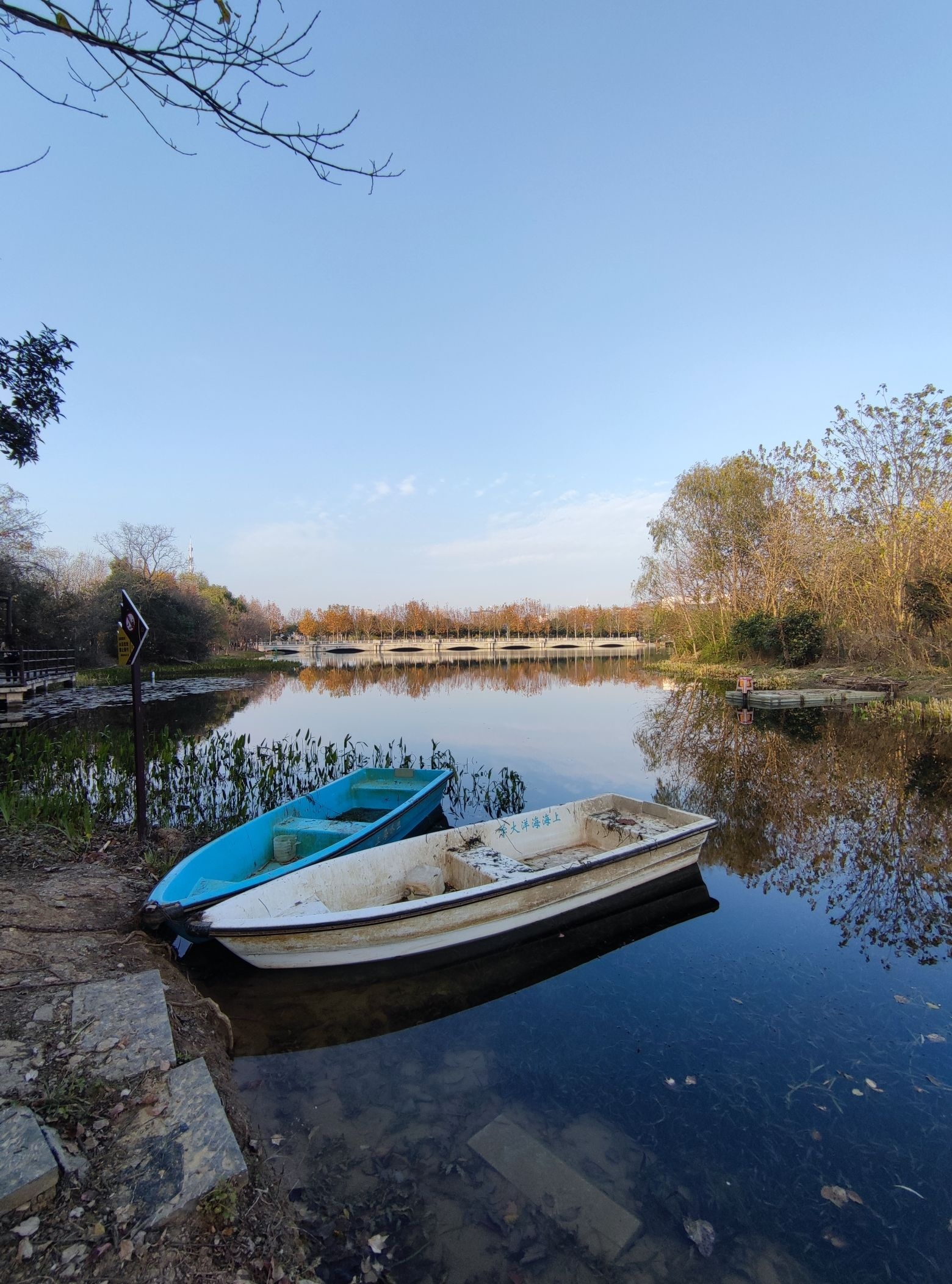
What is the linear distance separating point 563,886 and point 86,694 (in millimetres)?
22144

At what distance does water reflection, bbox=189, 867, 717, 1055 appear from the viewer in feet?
12.4

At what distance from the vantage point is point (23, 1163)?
2008 millimetres

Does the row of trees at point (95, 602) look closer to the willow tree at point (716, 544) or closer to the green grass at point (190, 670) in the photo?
the green grass at point (190, 670)

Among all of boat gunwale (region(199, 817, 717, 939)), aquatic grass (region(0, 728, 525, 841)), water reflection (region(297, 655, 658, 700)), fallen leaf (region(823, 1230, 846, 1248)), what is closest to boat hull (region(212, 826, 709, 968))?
boat gunwale (region(199, 817, 717, 939))

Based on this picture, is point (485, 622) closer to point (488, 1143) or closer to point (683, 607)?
point (683, 607)

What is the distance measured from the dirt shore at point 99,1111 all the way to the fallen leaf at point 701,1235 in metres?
1.46

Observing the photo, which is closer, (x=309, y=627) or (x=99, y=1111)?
(x=99, y=1111)

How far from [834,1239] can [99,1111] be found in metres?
2.92

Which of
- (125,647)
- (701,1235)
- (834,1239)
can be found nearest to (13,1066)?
(701,1235)

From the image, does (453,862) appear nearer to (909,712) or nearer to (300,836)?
(300,836)

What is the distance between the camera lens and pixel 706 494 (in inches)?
1231

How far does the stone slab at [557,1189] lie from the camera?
7.82 feet

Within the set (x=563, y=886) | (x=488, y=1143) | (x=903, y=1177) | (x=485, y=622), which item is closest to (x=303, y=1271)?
(x=488, y=1143)

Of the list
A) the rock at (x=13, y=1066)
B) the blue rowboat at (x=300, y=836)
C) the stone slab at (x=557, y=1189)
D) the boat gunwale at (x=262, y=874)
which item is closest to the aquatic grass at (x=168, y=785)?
the blue rowboat at (x=300, y=836)
